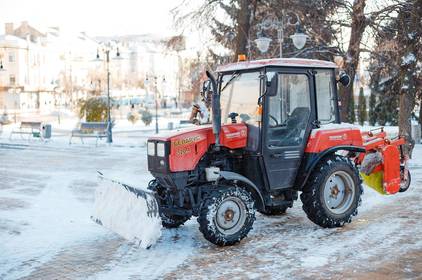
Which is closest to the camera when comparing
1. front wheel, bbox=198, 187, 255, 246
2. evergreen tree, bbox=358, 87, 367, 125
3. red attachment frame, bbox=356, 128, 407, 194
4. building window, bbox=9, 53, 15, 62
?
front wheel, bbox=198, 187, 255, 246

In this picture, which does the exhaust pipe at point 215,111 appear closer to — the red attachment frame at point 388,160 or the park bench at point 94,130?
the red attachment frame at point 388,160

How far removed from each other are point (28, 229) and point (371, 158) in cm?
575

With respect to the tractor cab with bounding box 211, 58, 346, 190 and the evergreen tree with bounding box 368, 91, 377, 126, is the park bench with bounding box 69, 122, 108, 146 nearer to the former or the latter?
the evergreen tree with bounding box 368, 91, 377, 126

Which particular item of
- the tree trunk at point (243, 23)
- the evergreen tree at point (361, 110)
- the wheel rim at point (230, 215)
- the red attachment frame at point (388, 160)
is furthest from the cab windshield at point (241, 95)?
the evergreen tree at point (361, 110)

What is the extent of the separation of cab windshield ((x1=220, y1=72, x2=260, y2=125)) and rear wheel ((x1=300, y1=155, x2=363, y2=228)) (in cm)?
135

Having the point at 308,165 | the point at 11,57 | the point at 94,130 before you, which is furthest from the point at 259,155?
the point at 11,57

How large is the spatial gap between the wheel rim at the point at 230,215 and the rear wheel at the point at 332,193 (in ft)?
4.14

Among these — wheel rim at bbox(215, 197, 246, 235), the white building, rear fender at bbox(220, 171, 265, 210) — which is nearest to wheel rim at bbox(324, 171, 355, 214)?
rear fender at bbox(220, 171, 265, 210)

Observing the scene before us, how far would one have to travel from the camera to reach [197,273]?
21.9 feet

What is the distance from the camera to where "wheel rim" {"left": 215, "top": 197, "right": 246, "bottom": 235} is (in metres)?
7.60

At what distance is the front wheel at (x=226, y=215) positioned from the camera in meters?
7.44

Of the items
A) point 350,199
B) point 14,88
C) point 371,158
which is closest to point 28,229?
point 350,199

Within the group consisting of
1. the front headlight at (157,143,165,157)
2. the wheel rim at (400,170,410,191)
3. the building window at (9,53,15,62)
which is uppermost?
the building window at (9,53,15,62)

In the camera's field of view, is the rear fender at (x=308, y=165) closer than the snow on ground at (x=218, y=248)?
No
